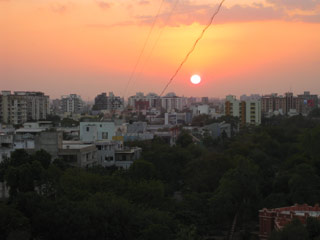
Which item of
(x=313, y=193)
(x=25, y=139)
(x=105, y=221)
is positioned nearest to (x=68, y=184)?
(x=105, y=221)

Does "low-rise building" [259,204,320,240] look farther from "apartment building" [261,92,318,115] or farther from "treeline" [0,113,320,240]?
"apartment building" [261,92,318,115]

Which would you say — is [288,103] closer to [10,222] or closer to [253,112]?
[253,112]

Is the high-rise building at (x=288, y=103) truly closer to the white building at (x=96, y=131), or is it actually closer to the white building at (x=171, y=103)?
the white building at (x=171, y=103)

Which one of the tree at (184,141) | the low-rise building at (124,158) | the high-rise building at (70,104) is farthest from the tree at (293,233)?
the high-rise building at (70,104)

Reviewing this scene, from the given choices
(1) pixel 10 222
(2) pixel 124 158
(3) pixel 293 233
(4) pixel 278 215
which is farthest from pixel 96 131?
(3) pixel 293 233

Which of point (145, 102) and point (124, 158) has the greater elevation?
point (145, 102)

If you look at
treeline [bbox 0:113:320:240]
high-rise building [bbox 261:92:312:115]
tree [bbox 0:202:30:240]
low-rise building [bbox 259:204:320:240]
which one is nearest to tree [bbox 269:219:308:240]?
treeline [bbox 0:113:320:240]

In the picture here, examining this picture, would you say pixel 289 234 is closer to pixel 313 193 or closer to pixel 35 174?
pixel 313 193
